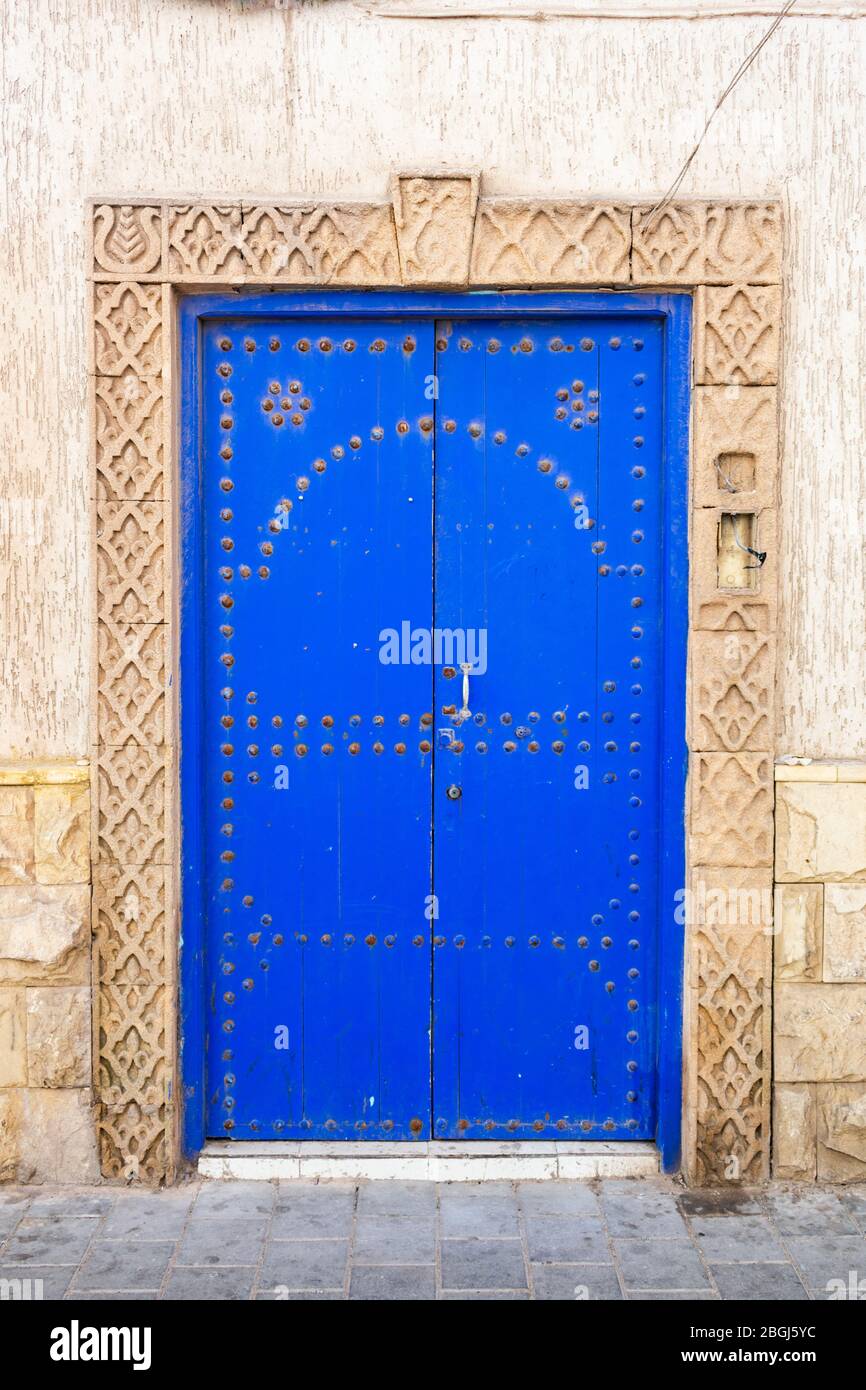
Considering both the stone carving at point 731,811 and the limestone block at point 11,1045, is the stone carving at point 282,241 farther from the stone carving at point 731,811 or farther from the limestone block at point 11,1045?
the limestone block at point 11,1045

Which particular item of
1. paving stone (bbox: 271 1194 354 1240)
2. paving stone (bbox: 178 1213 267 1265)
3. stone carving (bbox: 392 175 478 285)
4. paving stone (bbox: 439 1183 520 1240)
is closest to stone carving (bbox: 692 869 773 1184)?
paving stone (bbox: 439 1183 520 1240)

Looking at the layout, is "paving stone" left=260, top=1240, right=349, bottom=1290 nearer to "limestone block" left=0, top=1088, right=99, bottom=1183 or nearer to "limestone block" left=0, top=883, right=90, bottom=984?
"limestone block" left=0, top=1088, right=99, bottom=1183

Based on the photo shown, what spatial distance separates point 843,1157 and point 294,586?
232 cm

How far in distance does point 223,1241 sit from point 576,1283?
0.93 metres

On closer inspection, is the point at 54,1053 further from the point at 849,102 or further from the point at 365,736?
the point at 849,102

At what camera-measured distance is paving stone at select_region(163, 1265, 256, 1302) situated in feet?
10.1

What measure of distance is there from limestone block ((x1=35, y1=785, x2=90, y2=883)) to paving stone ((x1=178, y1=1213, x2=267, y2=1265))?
3.34ft

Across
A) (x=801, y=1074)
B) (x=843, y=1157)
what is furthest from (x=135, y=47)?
(x=843, y=1157)

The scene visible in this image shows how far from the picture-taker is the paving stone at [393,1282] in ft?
10.1

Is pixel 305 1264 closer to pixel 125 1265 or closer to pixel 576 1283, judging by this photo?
pixel 125 1265

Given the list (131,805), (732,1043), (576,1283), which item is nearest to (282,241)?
(131,805)

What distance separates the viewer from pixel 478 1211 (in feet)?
11.5

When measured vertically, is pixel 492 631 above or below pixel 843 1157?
above

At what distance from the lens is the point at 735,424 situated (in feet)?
11.9
